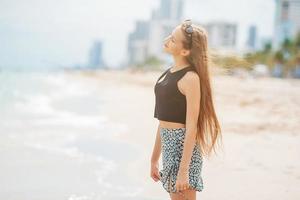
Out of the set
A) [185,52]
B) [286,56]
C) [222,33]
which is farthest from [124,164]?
[222,33]

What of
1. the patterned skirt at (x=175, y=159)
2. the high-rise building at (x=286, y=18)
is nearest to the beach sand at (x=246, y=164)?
the patterned skirt at (x=175, y=159)

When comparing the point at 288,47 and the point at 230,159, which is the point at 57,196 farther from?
the point at 288,47

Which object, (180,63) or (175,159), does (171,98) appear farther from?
(175,159)

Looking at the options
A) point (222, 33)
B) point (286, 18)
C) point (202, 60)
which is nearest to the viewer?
point (202, 60)

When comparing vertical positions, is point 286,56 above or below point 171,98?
below

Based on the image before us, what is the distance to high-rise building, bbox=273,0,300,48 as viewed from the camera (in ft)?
360

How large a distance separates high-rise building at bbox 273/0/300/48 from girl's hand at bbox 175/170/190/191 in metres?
110

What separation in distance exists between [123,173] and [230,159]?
1525 millimetres

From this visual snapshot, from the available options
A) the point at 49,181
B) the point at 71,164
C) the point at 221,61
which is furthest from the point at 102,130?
the point at 221,61

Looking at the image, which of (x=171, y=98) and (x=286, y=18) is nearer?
(x=171, y=98)

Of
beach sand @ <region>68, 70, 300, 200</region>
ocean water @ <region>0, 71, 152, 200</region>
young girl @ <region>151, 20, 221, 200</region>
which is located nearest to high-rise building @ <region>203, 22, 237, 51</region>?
beach sand @ <region>68, 70, 300, 200</region>

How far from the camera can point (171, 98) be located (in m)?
2.69

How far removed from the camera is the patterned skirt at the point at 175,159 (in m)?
2.76

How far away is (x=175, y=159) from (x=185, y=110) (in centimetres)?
29
